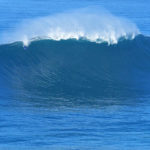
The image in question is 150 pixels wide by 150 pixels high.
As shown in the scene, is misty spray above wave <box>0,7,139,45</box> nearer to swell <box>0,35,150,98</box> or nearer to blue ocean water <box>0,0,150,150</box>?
blue ocean water <box>0,0,150,150</box>

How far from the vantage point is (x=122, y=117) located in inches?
926

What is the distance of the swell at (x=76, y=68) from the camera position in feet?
89.8

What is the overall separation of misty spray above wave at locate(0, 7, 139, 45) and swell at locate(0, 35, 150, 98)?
0.46 m

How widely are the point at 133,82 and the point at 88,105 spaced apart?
4.05 meters

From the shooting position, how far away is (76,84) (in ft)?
91.7

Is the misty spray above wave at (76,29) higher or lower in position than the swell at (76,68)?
higher

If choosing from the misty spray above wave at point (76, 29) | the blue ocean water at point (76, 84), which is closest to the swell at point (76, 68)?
the blue ocean water at point (76, 84)

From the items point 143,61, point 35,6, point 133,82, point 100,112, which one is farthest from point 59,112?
point 35,6

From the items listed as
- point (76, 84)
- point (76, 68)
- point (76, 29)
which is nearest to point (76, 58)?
point (76, 68)

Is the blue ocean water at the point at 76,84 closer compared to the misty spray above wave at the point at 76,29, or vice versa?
the blue ocean water at the point at 76,84

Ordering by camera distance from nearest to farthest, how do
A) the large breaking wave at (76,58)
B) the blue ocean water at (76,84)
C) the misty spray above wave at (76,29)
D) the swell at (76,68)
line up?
the blue ocean water at (76,84) < the swell at (76,68) < the large breaking wave at (76,58) < the misty spray above wave at (76,29)

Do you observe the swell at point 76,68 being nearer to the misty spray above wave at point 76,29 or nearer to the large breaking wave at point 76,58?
the large breaking wave at point 76,58

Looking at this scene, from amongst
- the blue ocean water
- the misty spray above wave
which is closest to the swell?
the blue ocean water

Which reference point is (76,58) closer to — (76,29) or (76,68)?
(76,68)
